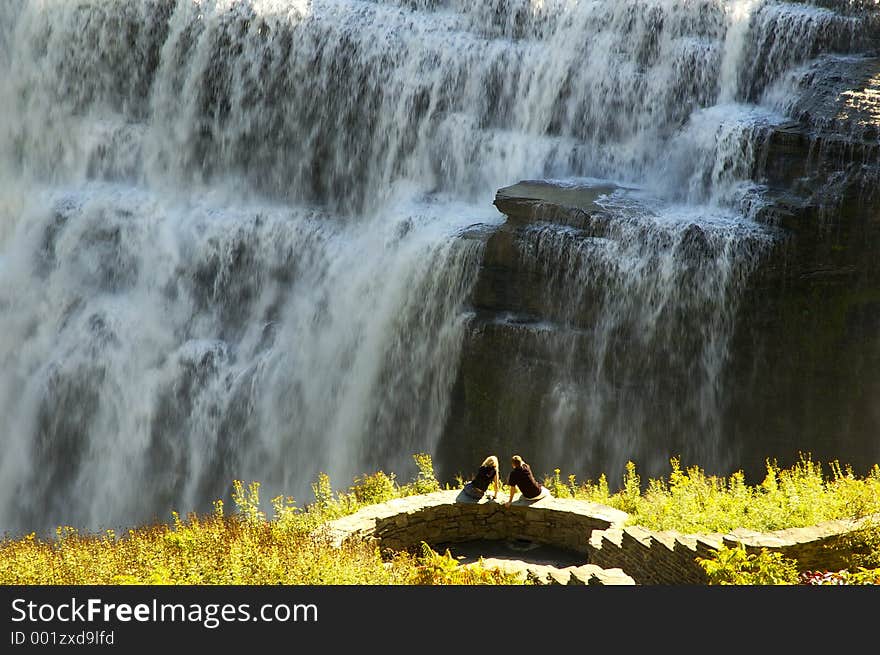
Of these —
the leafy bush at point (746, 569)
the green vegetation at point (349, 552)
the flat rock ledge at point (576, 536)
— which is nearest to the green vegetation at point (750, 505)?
the green vegetation at point (349, 552)

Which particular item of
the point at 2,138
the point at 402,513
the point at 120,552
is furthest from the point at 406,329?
the point at 2,138

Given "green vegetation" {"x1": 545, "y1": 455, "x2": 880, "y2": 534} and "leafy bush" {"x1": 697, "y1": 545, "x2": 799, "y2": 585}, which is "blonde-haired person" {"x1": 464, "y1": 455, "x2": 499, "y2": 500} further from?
"leafy bush" {"x1": 697, "y1": 545, "x2": 799, "y2": 585}

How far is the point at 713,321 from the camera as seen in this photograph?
66.7 ft

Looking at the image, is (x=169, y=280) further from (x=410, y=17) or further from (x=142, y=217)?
(x=410, y=17)

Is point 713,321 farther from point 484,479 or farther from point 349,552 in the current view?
point 349,552

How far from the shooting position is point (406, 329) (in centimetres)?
2220

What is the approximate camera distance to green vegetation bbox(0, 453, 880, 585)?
11453 mm

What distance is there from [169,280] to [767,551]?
54.3ft

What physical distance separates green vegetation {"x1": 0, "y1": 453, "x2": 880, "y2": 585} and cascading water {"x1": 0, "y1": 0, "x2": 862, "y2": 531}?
19.1 ft

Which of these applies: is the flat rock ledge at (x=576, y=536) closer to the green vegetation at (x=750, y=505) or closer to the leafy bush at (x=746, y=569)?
the green vegetation at (x=750, y=505)

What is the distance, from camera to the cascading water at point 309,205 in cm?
2175

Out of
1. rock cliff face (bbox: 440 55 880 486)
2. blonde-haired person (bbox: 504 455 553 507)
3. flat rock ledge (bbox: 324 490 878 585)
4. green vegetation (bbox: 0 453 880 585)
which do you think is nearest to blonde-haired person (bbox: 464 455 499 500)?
flat rock ledge (bbox: 324 490 878 585)

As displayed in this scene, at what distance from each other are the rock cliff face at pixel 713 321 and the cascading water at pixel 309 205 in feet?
0.40

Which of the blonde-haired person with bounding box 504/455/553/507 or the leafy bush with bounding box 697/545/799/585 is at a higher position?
the leafy bush with bounding box 697/545/799/585
